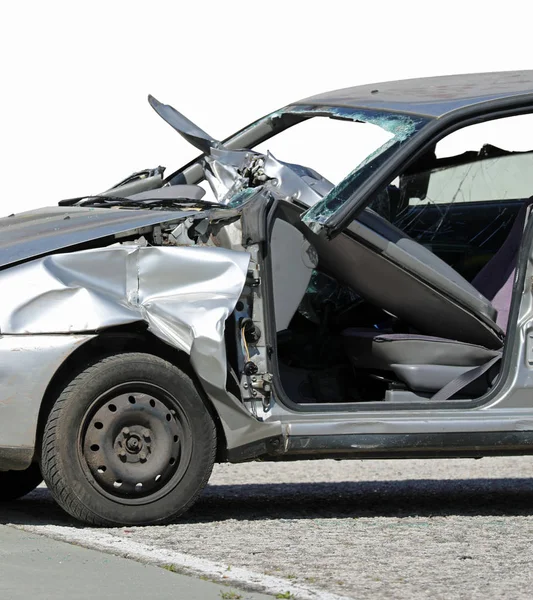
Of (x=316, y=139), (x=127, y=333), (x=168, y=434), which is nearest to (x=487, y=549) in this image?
(x=168, y=434)

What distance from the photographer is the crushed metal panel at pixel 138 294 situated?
5645mm

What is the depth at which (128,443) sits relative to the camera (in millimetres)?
5723

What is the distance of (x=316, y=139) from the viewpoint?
33.4ft

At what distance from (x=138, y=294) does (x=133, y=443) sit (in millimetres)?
645

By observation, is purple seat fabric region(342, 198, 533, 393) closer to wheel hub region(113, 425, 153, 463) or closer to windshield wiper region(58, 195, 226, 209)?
windshield wiper region(58, 195, 226, 209)

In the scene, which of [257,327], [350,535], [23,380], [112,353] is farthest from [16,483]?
[350,535]

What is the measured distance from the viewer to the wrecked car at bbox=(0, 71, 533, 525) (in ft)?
18.6

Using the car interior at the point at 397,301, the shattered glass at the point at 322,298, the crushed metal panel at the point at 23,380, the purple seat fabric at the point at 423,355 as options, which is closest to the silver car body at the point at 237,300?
the crushed metal panel at the point at 23,380

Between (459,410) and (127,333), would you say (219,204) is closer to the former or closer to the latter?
(127,333)

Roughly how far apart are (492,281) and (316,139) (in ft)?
11.7

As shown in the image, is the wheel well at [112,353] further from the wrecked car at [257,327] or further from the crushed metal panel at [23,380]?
the crushed metal panel at [23,380]

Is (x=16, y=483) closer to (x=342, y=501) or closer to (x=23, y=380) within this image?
(x=23, y=380)

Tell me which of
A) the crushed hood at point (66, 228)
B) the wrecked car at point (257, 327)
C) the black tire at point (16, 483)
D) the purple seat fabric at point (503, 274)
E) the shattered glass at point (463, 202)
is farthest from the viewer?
the shattered glass at point (463, 202)

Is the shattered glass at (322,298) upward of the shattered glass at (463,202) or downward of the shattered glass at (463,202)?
downward
